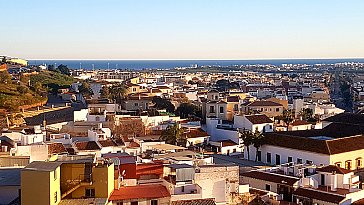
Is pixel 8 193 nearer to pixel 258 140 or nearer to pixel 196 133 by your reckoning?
pixel 258 140

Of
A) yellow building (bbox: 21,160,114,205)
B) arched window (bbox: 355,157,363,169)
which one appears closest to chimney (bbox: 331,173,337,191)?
arched window (bbox: 355,157,363,169)

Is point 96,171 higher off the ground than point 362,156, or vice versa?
point 96,171

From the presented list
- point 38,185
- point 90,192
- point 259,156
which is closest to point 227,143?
point 259,156

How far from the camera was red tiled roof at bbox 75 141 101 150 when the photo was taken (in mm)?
28222

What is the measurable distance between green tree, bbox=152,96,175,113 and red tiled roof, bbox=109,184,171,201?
111 feet

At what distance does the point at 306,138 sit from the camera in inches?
1150

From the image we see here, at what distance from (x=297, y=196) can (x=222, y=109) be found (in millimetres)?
26516

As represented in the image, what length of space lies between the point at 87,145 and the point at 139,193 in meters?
13.8

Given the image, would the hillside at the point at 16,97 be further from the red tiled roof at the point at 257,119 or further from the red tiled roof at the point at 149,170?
the red tiled roof at the point at 149,170

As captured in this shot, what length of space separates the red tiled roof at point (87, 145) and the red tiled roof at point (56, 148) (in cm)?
131

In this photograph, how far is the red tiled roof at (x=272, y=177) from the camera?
21.7 metres

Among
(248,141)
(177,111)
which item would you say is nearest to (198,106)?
(177,111)

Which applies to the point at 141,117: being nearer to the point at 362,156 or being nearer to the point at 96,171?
the point at 362,156

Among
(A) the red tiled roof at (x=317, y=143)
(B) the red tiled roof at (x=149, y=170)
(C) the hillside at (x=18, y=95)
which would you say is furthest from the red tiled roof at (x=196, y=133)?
(B) the red tiled roof at (x=149, y=170)
